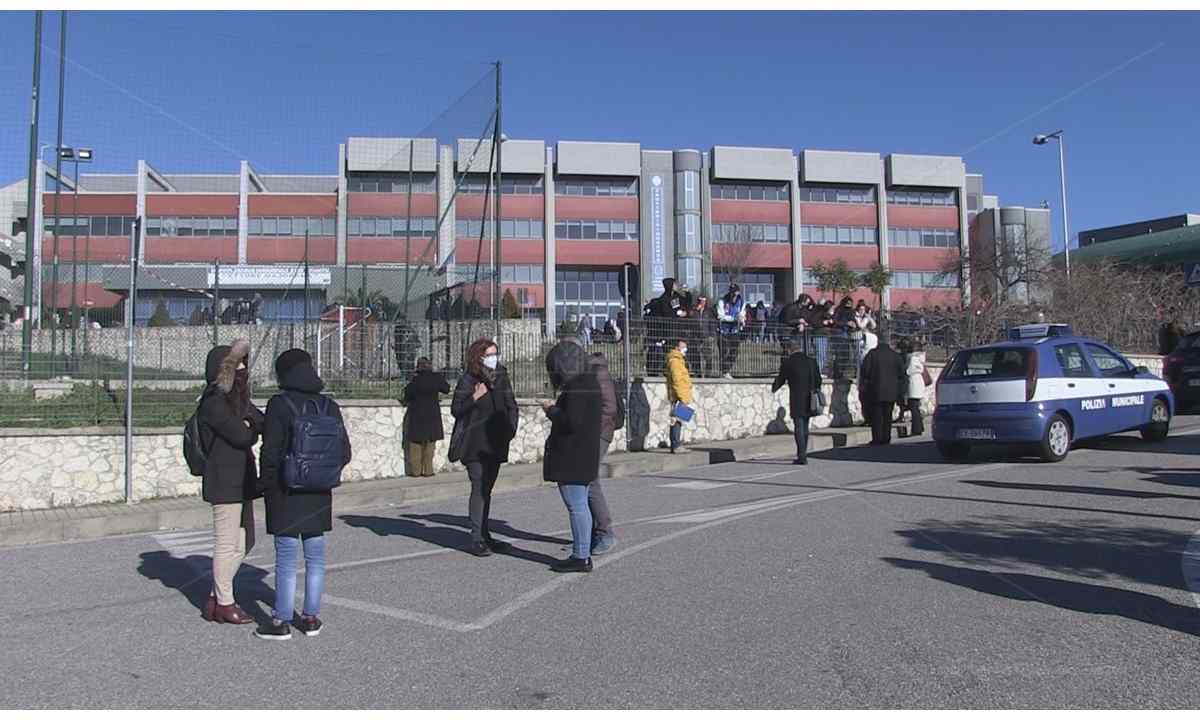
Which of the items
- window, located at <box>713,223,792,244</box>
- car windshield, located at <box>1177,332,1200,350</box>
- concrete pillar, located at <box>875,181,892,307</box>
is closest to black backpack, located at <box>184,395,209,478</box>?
car windshield, located at <box>1177,332,1200,350</box>

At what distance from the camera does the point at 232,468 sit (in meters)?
5.71

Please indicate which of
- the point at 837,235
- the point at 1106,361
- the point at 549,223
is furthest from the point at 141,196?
the point at 837,235

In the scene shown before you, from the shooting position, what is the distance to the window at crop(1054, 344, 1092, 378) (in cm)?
1224

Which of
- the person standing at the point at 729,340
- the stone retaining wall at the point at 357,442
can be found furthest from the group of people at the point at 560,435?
the person standing at the point at 729,340

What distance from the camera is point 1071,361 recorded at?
1244 centimetres

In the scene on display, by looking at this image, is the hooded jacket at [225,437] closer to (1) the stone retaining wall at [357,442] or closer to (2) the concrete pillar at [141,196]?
(1) the stone retaining wall at [357,442]

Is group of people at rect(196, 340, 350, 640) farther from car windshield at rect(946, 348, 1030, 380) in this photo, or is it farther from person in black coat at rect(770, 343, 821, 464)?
car windshield at rect(946, 348, 1030, 380)

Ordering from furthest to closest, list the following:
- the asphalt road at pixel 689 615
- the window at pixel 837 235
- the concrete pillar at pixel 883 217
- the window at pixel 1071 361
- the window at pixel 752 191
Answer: the concrete pillar at pixel 883 217
the window at pixel 837 235
the window at pixel 752 191
the window at pixel 1071 361
the asphalt road at pixel 689 615

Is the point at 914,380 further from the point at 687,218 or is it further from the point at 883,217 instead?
the point at 883,217

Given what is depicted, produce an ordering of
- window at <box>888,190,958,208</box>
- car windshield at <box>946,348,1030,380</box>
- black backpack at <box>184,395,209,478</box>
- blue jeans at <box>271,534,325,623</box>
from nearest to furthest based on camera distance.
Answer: blue jeans at <box>271,534,325,623</box> < black backpack at <box>184,395,209,478</box> < car windshield at <box>946,348,1030,380</box> < window at <box>888,190,958,208</box>

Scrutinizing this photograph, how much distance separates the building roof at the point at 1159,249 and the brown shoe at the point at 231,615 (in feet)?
153

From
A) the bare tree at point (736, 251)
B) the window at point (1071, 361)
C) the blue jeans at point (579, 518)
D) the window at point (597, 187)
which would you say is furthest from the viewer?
the window at point (597, 187)

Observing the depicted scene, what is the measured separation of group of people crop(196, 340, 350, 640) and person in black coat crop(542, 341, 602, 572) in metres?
1.84

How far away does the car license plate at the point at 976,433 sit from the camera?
12031mm
